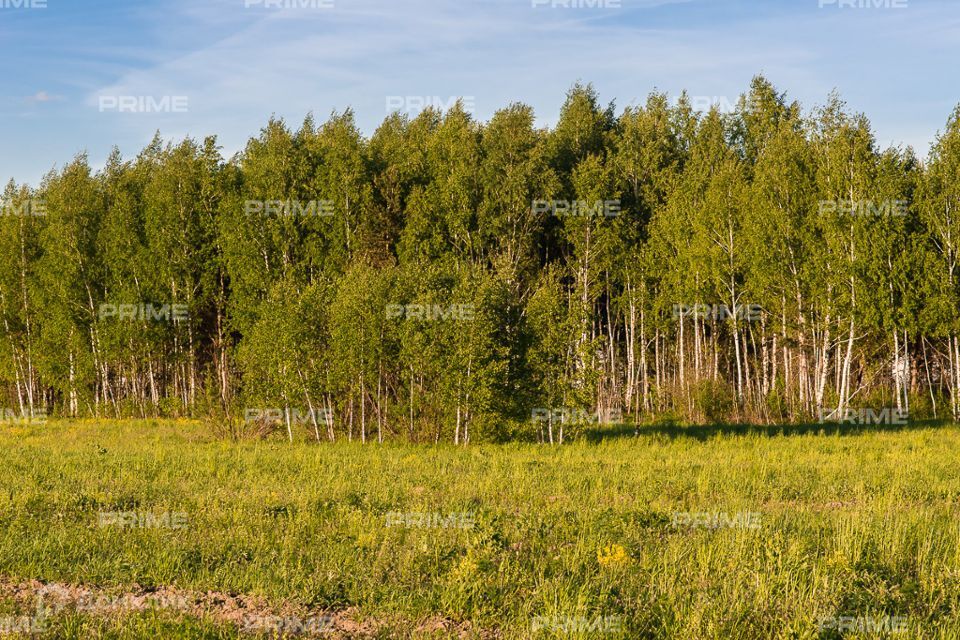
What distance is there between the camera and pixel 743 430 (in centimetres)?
3061

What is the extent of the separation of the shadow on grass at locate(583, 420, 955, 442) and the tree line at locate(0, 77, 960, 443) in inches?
66.7

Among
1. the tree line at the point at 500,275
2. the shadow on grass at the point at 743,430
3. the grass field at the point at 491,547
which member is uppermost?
the tree line at the point at 500,275

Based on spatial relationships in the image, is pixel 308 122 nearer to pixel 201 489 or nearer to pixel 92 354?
pixel 92 354

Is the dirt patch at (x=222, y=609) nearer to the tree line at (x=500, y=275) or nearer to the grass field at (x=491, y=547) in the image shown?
the grass field at (x=491, y=547)

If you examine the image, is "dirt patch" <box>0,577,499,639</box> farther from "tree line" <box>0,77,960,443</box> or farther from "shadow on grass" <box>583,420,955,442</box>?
"shadow on grass" <box>583,420,955,442</box>

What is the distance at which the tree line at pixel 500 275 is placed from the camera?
2709cm

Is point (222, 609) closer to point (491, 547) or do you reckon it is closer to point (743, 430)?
point (491, 547)

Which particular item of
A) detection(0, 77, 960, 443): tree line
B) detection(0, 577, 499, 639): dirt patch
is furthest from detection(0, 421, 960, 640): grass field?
detection(0, 77, 960, 443): tree line

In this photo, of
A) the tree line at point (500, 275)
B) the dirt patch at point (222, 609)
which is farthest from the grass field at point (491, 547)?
the tree line at point (500, 275)

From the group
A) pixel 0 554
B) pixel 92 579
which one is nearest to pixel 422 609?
pixel 92 579

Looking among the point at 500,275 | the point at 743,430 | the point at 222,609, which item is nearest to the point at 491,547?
the point at 222,609

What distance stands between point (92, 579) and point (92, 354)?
125 feet

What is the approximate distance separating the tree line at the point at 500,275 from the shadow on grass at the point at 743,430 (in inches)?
66.7

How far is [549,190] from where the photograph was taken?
1604 inches
